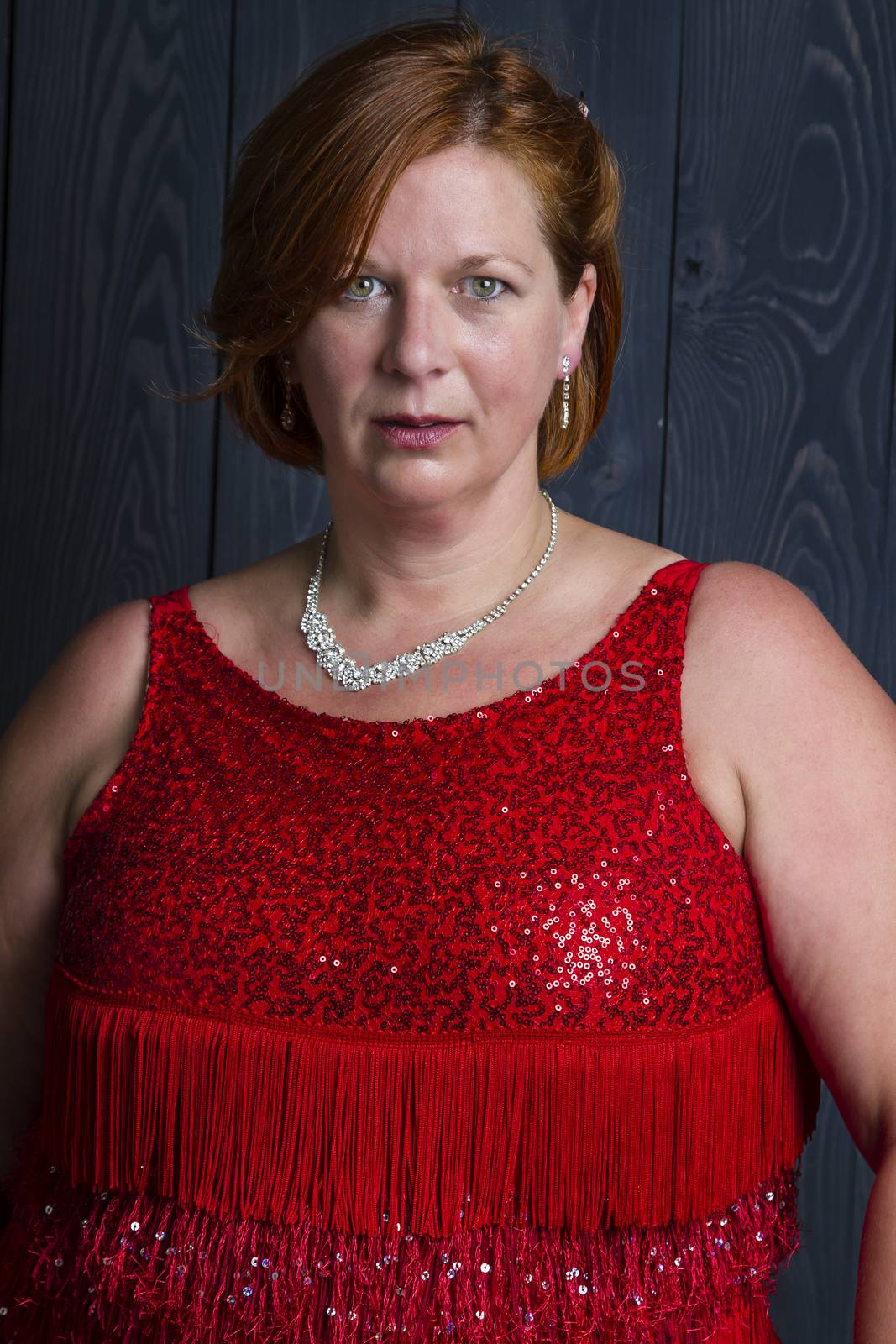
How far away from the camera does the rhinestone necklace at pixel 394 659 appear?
4.32ft

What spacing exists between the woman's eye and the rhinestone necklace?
231 mm

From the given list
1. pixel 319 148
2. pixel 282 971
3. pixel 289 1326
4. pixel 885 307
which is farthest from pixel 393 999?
pixel 885 307

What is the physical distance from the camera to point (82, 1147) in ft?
3.97

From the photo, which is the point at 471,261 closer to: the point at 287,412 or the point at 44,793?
the point at 287,412

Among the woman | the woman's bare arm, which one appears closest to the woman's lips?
the woman

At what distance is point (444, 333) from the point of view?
3.98ft

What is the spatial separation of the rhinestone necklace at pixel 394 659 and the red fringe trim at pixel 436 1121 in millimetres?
311

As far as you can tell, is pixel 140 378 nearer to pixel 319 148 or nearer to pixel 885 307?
pixel 319 148

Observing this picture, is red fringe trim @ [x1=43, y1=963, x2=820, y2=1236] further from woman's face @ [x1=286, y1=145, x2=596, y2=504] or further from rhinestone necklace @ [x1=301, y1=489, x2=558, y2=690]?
woman's face @ [x1=286, y1=145, x2=596, y2=504]

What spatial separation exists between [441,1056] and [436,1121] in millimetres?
46

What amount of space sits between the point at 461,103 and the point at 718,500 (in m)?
0.67

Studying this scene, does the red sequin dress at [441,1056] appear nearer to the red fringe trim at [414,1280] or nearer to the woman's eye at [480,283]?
the red fringe trim at [414,1280]

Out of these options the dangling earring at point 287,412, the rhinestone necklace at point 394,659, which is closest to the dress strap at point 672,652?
the rhinestone necklace at point 394,659

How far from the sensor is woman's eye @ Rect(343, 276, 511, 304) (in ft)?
4.03
